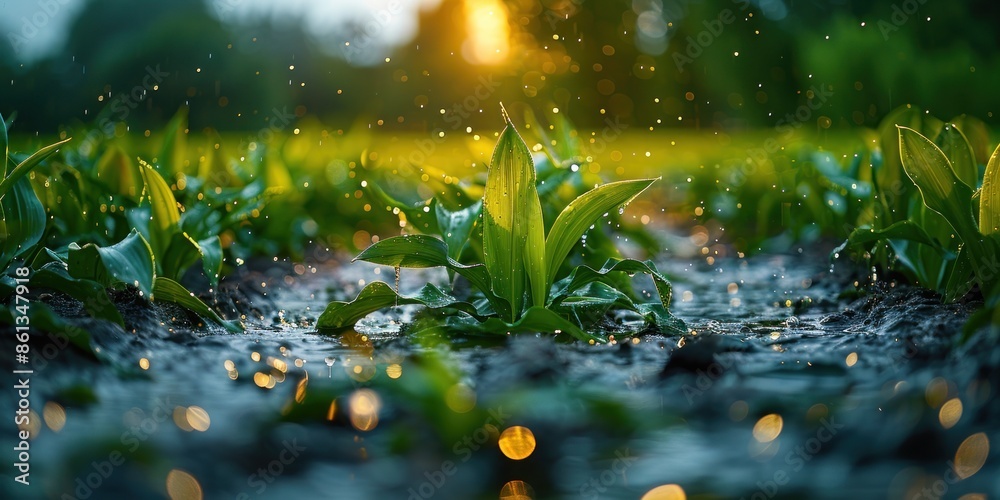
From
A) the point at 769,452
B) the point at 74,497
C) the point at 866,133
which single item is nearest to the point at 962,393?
the point at 769,452

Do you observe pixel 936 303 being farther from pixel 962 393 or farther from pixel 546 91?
pixel 546 91

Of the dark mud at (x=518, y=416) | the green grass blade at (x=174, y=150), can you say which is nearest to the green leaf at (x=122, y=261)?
the dark mud at (x=518, y=416)

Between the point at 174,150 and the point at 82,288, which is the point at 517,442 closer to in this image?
the point at 82,288

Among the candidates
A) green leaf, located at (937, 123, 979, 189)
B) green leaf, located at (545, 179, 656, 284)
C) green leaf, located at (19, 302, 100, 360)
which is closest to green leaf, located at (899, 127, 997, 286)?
green leaf, located at (937, 123, 979, 189)

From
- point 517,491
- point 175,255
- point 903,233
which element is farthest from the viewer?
point 175,255

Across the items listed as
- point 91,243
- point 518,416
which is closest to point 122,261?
point 91,243

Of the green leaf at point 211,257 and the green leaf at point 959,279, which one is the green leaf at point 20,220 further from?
the green leaf at point 959,279

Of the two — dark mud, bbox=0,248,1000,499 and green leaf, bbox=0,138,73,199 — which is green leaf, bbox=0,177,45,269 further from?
dark mud, bbox=0,248,1000,499
